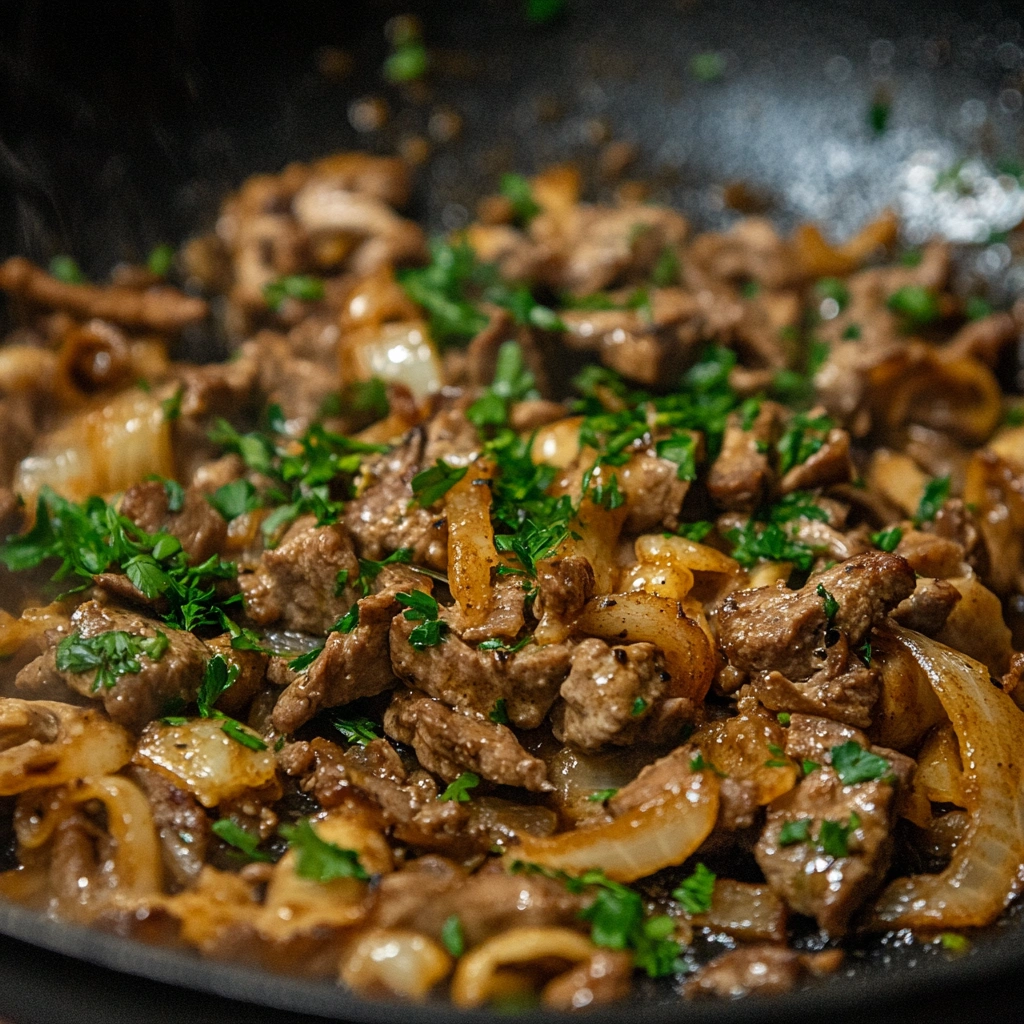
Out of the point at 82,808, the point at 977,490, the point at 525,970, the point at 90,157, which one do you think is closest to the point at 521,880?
the point at 525,970

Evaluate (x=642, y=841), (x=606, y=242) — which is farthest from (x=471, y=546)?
(x=606, y=242)

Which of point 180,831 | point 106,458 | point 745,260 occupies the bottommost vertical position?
point 180,831

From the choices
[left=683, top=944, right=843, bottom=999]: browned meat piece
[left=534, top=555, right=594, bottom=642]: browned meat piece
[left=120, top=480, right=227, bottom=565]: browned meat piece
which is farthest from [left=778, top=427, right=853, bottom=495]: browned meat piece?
[left=120, top=480, right=227, bottom=565]: browned meat piece

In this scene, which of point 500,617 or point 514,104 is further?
point 514,104

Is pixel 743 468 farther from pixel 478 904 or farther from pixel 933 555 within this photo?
pixel 478 904

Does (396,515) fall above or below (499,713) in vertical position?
above

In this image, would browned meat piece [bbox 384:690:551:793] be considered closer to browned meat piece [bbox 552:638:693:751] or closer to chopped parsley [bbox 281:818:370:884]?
browned meat piece [bbox 552:638:693:751]

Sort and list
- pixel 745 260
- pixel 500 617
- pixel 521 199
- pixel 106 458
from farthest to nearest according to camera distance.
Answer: pixel 521 199
pixel 745 260
pixel 106 458
pixel 500 617
